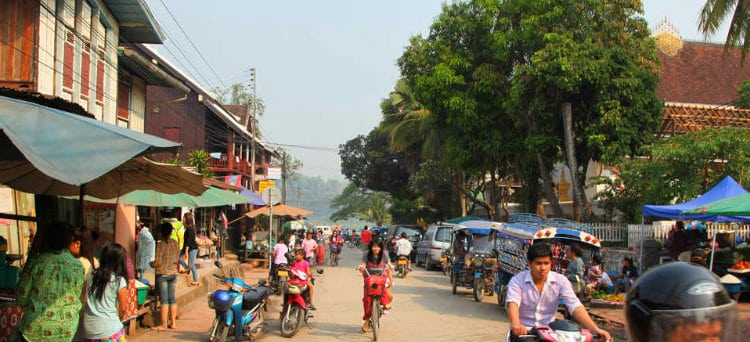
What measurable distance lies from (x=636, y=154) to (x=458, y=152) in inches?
281

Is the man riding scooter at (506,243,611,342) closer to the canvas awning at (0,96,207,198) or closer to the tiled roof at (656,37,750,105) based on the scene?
the canvas awning at (0,96,207,198)

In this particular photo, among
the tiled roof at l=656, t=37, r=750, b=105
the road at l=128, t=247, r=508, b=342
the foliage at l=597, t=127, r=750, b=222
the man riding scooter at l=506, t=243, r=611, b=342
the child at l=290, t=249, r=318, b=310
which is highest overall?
the tiled roof at l=656, t=37, r=750, b=105

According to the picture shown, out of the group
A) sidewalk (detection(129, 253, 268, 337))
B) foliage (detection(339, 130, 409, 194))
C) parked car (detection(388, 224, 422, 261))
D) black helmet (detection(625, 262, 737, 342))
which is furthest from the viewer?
foliage (detection(339, 130, 409, 194))

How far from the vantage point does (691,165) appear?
712 inches

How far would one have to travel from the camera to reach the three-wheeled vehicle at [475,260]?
16359mm

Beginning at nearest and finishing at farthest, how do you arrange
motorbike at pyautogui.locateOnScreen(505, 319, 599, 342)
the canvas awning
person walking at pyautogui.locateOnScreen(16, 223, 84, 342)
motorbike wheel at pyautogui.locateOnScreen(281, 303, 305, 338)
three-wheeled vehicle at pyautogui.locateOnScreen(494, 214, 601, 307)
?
motorbike at pyautogui.locateOnScreen(505, 319, 599, 342)
the canvas awning
person walking at pyautogui.locateOnScreen(16, 223, 84, 342)
motorbike wheel at pyautogui.locateOnScreen(281, 303, 305, 338)
three-wheeled vehicle at pyautogui.locateOnScreen(494, 214, 601, 307)

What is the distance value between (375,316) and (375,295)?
0.37 metres

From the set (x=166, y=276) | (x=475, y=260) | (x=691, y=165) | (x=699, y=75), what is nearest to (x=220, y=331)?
(x=166, y=276)

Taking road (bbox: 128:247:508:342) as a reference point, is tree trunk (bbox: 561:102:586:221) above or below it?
above

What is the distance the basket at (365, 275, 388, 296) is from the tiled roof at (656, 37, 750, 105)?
25.5 metres

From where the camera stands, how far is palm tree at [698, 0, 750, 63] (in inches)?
599

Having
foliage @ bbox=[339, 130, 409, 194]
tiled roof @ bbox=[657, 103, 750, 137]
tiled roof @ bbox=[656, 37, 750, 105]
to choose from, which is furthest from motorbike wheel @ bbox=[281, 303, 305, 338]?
foliage @ bbox=[339, 130, 409, 194]

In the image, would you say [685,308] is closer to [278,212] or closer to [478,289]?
[478,289]

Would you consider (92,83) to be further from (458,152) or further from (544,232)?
(458,152)
